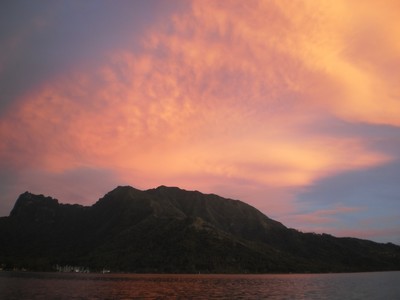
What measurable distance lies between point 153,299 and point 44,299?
110 feet

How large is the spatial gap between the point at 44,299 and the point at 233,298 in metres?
60.6

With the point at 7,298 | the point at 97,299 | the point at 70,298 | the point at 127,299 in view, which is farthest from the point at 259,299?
the point at 7,298

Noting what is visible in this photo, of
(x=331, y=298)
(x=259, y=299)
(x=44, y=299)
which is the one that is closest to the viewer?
(x=44, y=299)

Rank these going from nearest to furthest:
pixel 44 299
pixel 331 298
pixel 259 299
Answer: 1. pixel 44 299
2. pixel 259 299
3. pixel 331 298

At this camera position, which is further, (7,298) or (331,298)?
(331,298)

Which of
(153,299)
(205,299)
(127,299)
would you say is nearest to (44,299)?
(127,299)

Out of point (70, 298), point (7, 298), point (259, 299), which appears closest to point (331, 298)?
point (259, 299)

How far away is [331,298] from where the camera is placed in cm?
14238

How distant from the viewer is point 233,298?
135m

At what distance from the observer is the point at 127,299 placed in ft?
416

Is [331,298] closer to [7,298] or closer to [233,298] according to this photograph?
[233,298]

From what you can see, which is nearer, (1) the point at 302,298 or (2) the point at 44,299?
(2) the point at 44,299

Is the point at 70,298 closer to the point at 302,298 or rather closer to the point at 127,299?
the point at 127,299

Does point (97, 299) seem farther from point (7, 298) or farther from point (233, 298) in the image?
point (233, 298)
